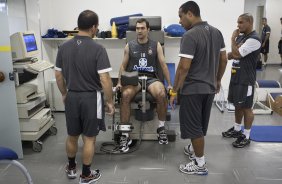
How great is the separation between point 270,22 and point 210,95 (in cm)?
761

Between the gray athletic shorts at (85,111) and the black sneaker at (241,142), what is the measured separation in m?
1.77

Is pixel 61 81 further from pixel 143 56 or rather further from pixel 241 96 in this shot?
pixel 241 96

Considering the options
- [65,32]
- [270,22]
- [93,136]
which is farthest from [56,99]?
[270,22]

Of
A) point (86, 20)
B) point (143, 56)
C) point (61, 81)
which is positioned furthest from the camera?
point (143, 56)

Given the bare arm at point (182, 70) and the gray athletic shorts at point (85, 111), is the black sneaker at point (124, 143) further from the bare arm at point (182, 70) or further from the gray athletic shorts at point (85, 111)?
the bare arm at point (182, 70)

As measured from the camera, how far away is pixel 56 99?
4.81 m

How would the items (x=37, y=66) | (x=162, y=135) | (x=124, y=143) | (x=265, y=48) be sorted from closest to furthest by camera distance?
(x=37, y=66), (x=124, y=143), (x=162, y=135), (x=265, y=48)

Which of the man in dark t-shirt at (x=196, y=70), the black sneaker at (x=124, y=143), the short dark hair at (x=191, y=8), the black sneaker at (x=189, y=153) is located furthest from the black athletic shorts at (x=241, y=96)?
the black sneaker at (x=124, y=143)

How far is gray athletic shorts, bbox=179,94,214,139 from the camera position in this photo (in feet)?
8.62

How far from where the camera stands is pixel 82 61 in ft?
7.77

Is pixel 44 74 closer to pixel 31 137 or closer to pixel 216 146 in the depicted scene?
pixel 31 137

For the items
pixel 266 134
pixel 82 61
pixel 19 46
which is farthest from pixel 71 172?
pixel 266 134

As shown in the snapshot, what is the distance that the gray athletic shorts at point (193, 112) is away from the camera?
8.62 feet

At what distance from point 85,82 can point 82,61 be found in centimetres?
19
